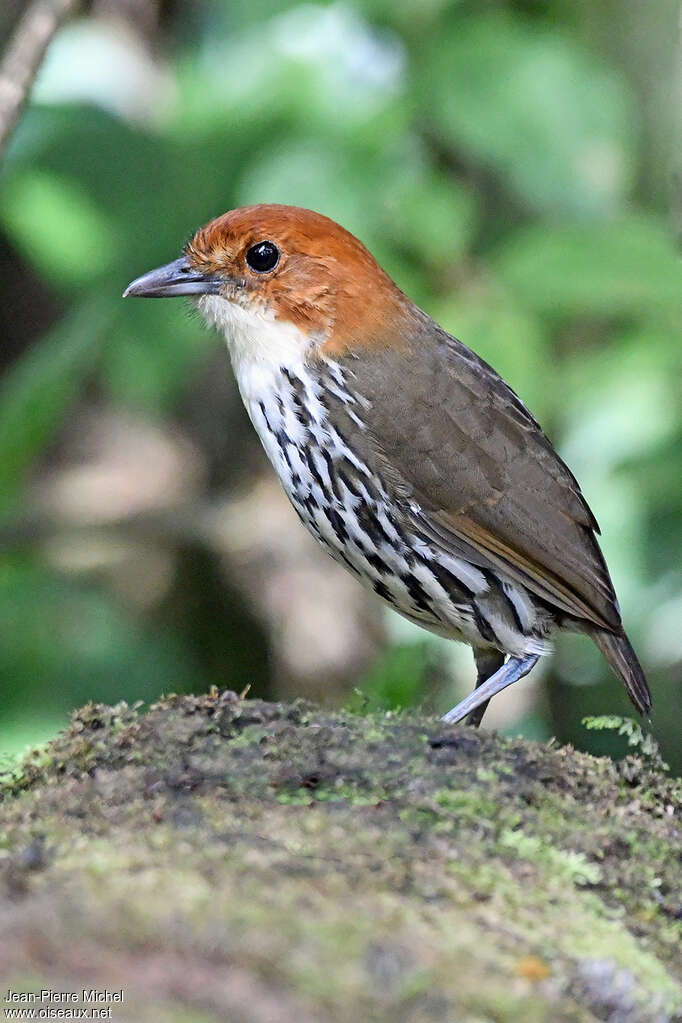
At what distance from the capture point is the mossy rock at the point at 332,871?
1614 millimetres

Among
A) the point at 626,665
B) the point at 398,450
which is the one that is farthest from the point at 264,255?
the point at 626,665

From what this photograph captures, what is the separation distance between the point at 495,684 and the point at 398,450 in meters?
0.68

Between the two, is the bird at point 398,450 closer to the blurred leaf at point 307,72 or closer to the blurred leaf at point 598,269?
the blurred leaf at point 598,269

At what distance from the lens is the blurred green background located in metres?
4.73

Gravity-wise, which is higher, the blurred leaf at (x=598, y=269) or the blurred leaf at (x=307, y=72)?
the blurred leaf at (x=307, y=72)

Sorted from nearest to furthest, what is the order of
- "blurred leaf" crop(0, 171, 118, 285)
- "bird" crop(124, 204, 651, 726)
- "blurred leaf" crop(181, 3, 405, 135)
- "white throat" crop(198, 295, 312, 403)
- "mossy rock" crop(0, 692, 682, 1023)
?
"mossy rock" crop(0, 692, 682, 1023), "bird" crop(124, 204, 651, 726), "white throat" crop(198, 295, 312, 403), "blurred leaf" crop(181, 3, 405, 135), "blurred leaf" crop(0, 171, 118, 285)

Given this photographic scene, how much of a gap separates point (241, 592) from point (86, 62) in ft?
9.36

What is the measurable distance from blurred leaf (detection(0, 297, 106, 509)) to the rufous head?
65cm

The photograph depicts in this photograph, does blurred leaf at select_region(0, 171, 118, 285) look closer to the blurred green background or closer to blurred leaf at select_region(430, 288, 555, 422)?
the blurred green background

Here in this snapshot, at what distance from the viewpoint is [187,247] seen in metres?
4.06

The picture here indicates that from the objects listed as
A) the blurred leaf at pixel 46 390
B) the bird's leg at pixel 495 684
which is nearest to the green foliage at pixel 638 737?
the bird's leg at pixel 495 684

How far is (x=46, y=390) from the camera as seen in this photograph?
456 cm

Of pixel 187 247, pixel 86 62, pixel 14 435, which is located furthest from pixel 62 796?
pixel 86 62

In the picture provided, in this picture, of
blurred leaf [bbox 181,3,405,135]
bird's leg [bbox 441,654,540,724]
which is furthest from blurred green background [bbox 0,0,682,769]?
bird's leg [bbox 441,654,540,724]
